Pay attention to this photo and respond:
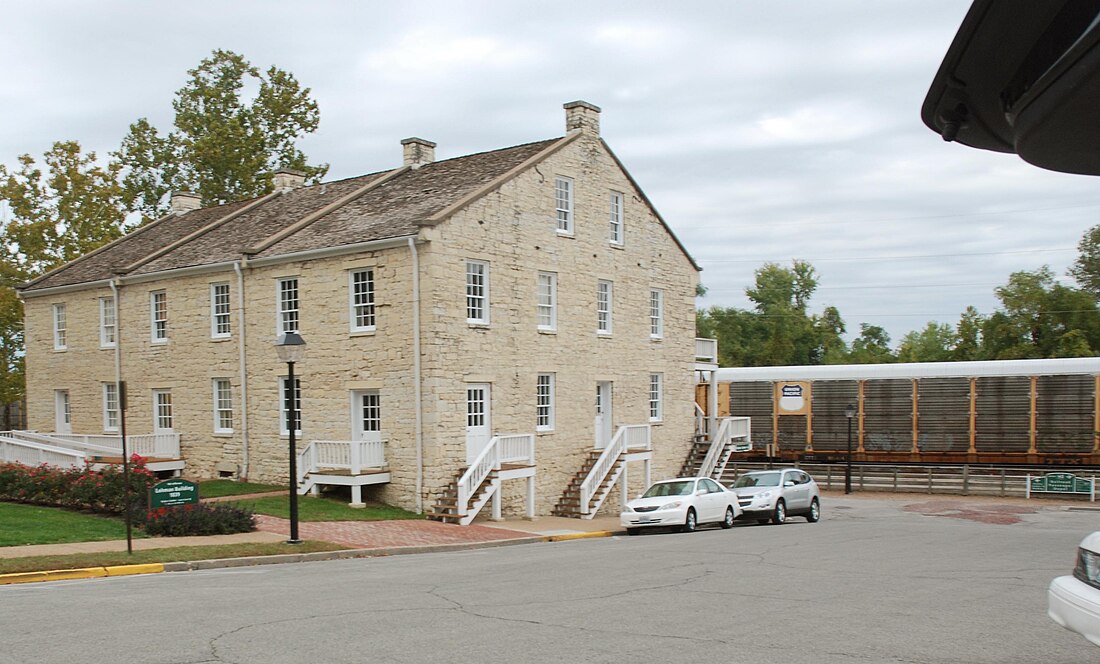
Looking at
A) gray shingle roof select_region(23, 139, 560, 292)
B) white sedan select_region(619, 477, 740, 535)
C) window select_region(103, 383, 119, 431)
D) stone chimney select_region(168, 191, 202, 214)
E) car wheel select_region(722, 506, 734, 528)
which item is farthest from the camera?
stone chimney select_region(168, 191, 202, 214)

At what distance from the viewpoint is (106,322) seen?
35.5m

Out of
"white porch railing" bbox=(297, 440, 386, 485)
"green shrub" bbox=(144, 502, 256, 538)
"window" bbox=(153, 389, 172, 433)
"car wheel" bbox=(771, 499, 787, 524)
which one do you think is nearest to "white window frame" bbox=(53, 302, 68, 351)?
"window" bbox=(153, 389, 172, 433)

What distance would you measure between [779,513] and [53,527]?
17.9 metres

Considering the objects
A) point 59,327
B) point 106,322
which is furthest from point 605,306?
point 59,327

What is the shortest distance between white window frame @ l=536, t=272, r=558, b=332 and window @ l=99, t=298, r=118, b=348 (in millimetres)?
16278

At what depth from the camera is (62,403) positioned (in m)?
37.9

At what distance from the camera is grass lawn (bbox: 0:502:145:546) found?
17.6m

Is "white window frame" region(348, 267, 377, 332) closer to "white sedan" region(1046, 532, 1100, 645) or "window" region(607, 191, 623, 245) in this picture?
"window" region(607, 191, 623, 245)

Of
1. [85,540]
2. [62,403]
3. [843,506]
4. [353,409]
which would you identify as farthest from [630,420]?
[62,403]

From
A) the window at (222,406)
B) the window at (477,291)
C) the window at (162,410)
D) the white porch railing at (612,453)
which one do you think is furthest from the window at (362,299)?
the window at (162,410)

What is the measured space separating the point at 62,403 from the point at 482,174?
2024 cm

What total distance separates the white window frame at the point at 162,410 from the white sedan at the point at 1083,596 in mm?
31131

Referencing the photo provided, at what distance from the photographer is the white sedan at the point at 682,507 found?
24516 millimetres

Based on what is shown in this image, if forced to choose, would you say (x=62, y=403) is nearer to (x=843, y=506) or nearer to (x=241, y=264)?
(x=241, y=264)
